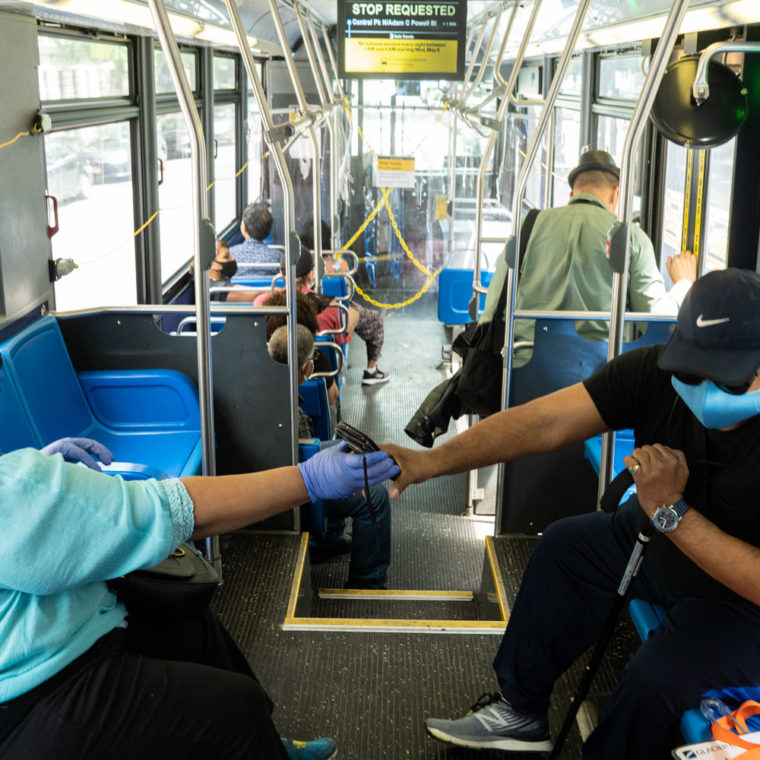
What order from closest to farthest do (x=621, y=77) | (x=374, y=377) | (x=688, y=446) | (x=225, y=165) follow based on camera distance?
(x=688, y=446) < (x=621, y=77) < (x=374, y=377) < (x=225, y=165)

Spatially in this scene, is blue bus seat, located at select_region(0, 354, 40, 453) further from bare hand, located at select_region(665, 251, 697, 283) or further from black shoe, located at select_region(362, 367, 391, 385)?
black shoe, located at select_region(362, 367, 391, 385)

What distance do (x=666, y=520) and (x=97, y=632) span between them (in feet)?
4.13

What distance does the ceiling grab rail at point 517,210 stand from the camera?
2.87m

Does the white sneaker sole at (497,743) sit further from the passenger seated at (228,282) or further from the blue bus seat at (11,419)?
the passenger seated at (228,282)

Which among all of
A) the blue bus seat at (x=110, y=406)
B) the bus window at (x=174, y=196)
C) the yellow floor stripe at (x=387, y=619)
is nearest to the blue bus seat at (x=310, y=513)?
the yellow floor stripe at (x=387, y=619)

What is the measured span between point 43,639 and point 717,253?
12.7 feet

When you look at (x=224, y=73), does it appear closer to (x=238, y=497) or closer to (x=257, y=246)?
(x=257, y=246)

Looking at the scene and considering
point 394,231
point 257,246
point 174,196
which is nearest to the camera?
point 174,196

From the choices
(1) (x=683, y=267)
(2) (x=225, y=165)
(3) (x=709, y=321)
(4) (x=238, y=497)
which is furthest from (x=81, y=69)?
(2) (x=225, y=165)

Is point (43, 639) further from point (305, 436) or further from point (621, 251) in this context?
point (305, 436)

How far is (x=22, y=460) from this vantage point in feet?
5.18

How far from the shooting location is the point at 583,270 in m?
3.98

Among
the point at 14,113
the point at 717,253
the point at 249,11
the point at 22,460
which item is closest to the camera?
the point at 22,460

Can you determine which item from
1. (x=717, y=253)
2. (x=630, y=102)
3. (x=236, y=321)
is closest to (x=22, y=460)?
(x=236, y=321)
